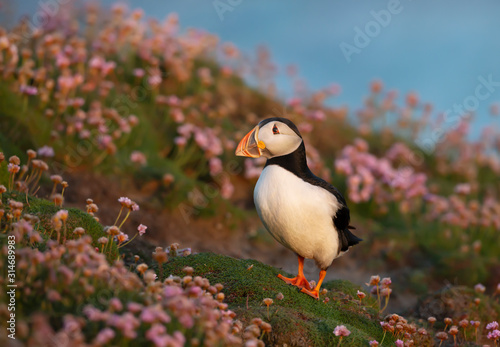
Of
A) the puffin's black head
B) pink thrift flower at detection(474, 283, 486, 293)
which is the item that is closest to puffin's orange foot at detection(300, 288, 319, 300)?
the puffin's black head

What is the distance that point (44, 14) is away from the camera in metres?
10.8

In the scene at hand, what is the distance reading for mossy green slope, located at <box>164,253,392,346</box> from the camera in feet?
12.3

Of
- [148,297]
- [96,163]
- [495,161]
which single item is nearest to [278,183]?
[148,297]

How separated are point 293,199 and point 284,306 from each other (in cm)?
88

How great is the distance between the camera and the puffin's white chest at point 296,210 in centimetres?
416

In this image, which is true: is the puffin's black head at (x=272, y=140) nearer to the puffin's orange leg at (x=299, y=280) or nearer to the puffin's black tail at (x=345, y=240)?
the puffin's black tail at (x=345, y=240)

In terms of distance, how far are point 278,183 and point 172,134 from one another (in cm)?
624

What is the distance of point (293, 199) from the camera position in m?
4.14

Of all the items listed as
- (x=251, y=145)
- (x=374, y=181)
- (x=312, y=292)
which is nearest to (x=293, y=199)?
(x=251, y=145)

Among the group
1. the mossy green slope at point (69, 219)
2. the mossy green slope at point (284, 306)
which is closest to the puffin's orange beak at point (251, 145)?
the mossy green slope at point (284, 306)

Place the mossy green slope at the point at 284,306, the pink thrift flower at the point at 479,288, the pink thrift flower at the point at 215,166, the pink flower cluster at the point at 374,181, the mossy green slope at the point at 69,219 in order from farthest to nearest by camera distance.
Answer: the pink flower cluster at the point at 374,181 → the pink thrift flower at the point at 215,166 → the pink thrift flower at the point at 479,288 → the mossy green slope at the point at 69,219 → the mossy green slope at the point at 284,306

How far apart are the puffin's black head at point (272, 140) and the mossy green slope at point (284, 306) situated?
102cm

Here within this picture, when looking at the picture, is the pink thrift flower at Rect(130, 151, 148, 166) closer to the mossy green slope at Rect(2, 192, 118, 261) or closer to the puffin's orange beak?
the mossy green slope at Rect(2, 192, 118, 261)

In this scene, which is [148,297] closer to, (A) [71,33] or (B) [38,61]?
(B) [38,61]
